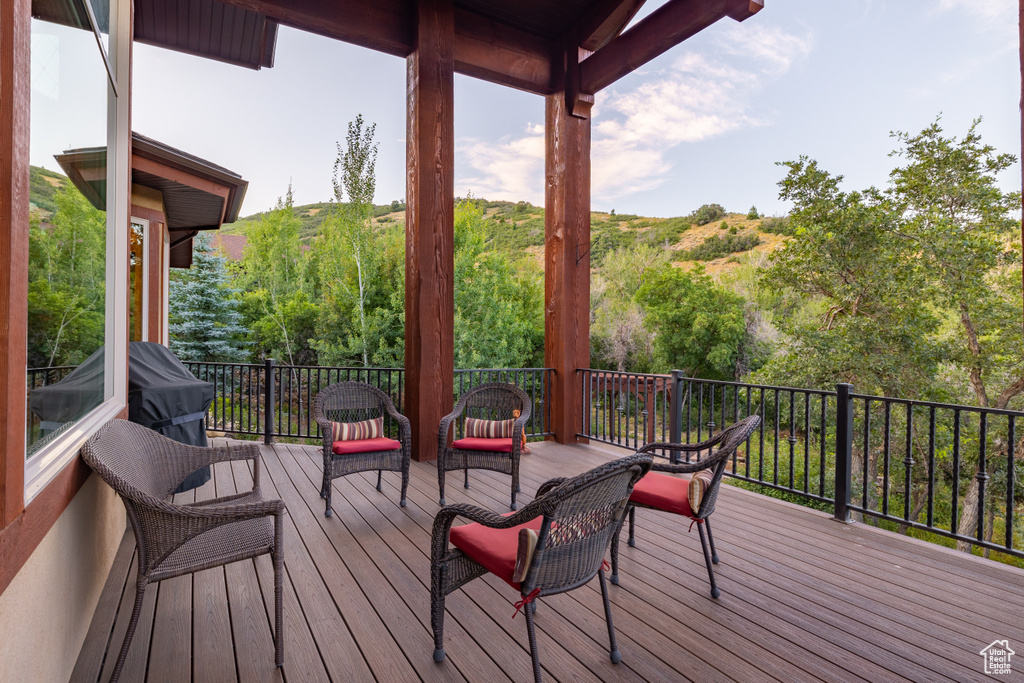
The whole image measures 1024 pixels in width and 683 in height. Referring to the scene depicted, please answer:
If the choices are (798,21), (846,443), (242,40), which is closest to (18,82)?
(846,443)

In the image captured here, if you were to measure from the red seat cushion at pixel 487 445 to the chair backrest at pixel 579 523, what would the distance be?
1821mm

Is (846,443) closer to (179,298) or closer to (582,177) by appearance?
(582,177)

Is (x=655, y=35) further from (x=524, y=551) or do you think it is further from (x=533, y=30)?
(x=524, y=551)

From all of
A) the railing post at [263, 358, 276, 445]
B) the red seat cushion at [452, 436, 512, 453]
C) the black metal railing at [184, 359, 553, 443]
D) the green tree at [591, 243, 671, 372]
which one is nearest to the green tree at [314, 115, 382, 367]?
the green tree at [591, 243, 671, 372]

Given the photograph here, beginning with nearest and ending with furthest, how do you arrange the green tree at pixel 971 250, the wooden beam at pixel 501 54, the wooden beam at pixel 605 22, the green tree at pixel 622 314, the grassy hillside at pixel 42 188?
the grassy hillside at pixel 42 188, the wooden beam at pixel 605 22, the wooden beam at pixel 501 54, the green tree at pixel 971 250, the green tree at pixel 622 314

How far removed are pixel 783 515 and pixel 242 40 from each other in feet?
20.0

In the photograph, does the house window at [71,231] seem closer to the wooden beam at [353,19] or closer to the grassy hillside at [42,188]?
the grassy hillside at [42,188]

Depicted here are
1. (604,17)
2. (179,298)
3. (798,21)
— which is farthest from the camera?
(798,21)

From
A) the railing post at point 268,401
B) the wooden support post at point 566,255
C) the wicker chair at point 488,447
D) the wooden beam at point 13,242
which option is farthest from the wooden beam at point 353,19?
the wooden beam at point 13,242

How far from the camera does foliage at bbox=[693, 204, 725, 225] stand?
21.2 m

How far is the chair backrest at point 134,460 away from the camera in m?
1.71

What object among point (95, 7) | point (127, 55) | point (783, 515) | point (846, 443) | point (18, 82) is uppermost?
point (127, 55)

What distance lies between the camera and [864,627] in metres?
2.01

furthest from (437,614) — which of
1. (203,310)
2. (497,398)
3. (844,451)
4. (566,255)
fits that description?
(203,310)
